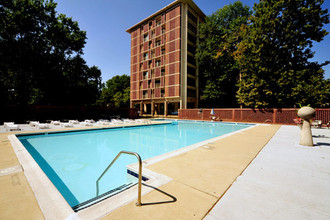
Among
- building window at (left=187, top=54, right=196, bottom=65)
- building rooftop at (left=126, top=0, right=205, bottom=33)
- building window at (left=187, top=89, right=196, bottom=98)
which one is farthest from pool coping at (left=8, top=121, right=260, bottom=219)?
building rooftop at (left=126, top=0, right=205, bottom=33)

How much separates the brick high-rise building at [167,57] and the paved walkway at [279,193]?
25.2 m

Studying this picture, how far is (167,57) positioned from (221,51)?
428 inches

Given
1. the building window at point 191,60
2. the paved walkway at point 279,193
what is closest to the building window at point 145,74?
the building window at point 191,60

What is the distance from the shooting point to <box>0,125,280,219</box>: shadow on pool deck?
1924mm

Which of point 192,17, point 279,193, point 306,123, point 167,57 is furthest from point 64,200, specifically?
point 192,17

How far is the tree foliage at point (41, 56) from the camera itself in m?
19.2

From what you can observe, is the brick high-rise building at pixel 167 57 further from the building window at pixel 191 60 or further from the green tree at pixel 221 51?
the green tree at pixel 221 51

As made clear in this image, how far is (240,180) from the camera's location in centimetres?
288

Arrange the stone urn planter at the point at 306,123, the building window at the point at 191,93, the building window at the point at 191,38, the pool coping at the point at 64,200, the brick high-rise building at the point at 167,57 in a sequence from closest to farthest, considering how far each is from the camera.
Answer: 1. the pool coping at the point at 64,200
2. the stone urn planter at the point at 306,123
3. the brick high-rise building at the point at 167,57
4. the building window at the point at 191,93
5. the building window at the point at 191,38

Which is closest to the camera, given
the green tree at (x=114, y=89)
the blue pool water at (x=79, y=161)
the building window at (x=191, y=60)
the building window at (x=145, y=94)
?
the blue pool water at (x=79, y=161)

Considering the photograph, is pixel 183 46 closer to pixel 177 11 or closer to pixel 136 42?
pixel 177 11

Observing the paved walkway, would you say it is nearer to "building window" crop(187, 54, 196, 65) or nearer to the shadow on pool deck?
the shadow on pool deck

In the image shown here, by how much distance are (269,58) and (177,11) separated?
1929cm

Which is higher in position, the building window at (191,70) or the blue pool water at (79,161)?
the building window at (191,70)
